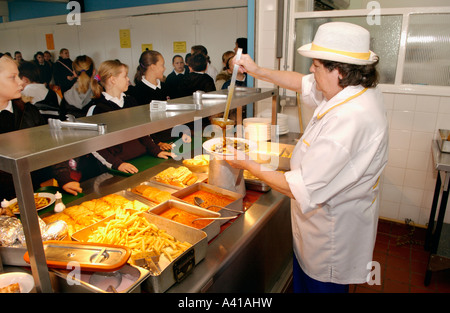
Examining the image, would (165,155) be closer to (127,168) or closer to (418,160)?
(127,168)

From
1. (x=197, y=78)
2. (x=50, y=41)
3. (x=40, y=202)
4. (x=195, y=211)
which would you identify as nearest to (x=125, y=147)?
(x=40, y=202)

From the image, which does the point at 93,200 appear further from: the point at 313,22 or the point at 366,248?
the point at 313,22

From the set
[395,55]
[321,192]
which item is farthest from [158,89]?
[321,192]

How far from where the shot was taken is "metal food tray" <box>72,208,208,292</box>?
1198 millimetres

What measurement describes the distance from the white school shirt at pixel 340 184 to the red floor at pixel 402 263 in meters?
1.19

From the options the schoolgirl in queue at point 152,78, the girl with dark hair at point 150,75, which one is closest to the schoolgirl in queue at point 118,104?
the schoolgirl in queue at point 152,78

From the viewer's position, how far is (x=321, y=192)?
1.36 metres

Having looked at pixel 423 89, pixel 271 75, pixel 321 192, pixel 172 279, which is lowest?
pixel 172 279

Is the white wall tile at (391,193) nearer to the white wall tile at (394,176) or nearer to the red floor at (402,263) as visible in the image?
the white wall tile at (394,176)

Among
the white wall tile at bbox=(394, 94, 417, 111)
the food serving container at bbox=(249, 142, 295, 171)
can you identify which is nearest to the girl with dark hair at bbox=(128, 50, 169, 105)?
the food serving container at bbox=(249, 142, 295, 171)

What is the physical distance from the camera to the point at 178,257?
1232 millimetres

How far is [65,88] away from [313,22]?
16.6ft

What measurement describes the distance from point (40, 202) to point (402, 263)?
3025mm

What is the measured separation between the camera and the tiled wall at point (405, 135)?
3182 mm
